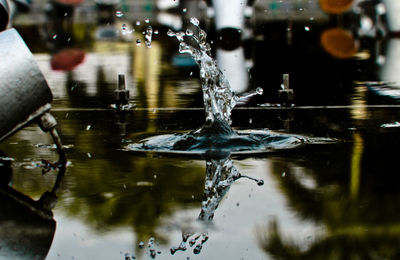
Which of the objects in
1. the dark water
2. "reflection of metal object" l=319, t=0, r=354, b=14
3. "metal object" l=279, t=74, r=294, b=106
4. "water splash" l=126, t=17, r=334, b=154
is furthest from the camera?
"reflection of metal object" l=319, t=0, r=354, b=14

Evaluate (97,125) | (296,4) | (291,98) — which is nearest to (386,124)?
(291,98)

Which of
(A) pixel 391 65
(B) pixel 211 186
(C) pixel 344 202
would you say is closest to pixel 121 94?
(B) pixel 211 186

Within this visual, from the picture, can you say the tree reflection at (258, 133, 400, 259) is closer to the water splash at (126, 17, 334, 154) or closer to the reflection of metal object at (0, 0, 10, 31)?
the water splash at (126, 17, 334, 154)

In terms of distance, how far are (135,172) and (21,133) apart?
10.4ft

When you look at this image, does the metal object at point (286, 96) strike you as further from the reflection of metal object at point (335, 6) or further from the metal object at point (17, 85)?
the reflection of metal object at point (335, 6)

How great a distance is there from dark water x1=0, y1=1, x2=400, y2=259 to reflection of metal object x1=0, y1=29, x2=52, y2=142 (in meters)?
0.52

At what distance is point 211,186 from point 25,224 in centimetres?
193

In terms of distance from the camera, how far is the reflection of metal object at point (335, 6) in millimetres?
34594

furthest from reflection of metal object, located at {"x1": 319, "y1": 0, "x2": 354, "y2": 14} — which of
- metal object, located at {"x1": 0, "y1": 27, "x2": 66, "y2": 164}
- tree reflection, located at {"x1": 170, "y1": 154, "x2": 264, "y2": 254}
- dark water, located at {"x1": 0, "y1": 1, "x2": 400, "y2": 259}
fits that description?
metal object, located at {"x1": 0, "y1": 27, "x2": 66, "y2": 164}

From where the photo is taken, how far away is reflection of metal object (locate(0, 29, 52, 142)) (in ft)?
28.7

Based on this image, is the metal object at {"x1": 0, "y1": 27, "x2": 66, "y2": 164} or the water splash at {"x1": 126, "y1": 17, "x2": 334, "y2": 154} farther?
the water splash at {"x1": 126, "y1": 17, "x2": 334, "y2": 154}

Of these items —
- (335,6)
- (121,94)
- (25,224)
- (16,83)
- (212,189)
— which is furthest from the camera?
(335,6)

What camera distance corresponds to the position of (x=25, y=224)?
7.00m

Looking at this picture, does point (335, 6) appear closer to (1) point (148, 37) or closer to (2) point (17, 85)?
(1) point (148, 37)
